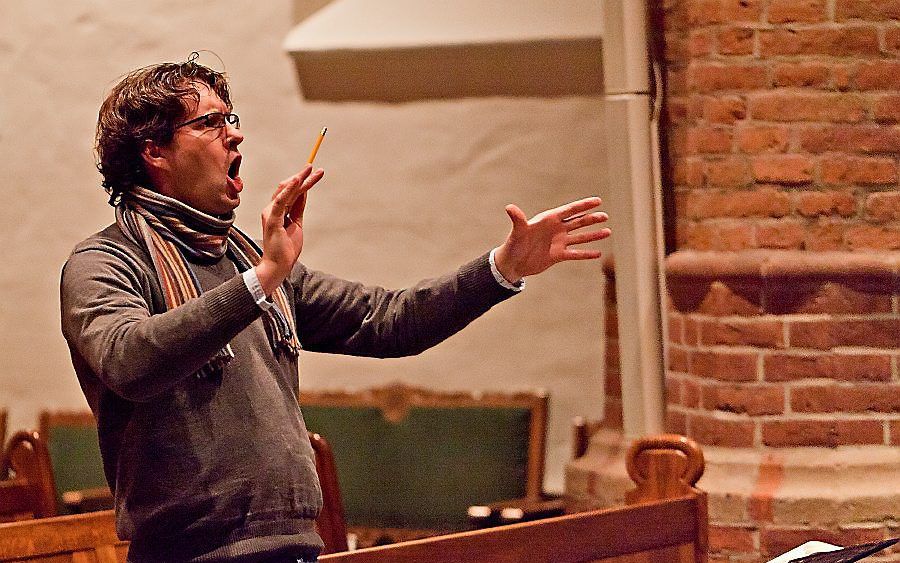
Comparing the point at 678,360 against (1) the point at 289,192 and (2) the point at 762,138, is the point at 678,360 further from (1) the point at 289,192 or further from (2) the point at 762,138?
(1) the point at 289,192

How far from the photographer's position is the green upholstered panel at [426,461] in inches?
171

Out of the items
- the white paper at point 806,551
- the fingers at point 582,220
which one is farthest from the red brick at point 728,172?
the fingers at point 582,220

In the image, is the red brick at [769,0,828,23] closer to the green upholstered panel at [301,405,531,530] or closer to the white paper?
the white paper

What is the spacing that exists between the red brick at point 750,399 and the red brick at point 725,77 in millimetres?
717

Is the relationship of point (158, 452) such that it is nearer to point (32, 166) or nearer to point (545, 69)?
point (545, 69)

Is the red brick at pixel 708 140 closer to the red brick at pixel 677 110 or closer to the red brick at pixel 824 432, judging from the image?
the red brick at pixel 677 110

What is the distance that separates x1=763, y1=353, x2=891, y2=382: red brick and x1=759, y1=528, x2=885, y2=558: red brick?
36 cm

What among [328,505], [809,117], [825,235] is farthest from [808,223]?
[328,505]

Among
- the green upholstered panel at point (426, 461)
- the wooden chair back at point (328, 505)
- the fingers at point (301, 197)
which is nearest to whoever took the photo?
the fingers at point (301, 197)

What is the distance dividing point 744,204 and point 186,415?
5.95ft

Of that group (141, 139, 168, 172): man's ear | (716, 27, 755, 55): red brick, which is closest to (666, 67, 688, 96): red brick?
(716, 27, 755, 55): red brick

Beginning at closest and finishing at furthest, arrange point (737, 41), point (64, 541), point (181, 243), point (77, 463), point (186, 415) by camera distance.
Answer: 1. point (186, 415)
2. point (181, 243)
3. point (64, 541)
4. point (737, 41)
5. point (77, 463)

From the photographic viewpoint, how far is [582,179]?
446 cm

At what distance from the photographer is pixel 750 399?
315cm
